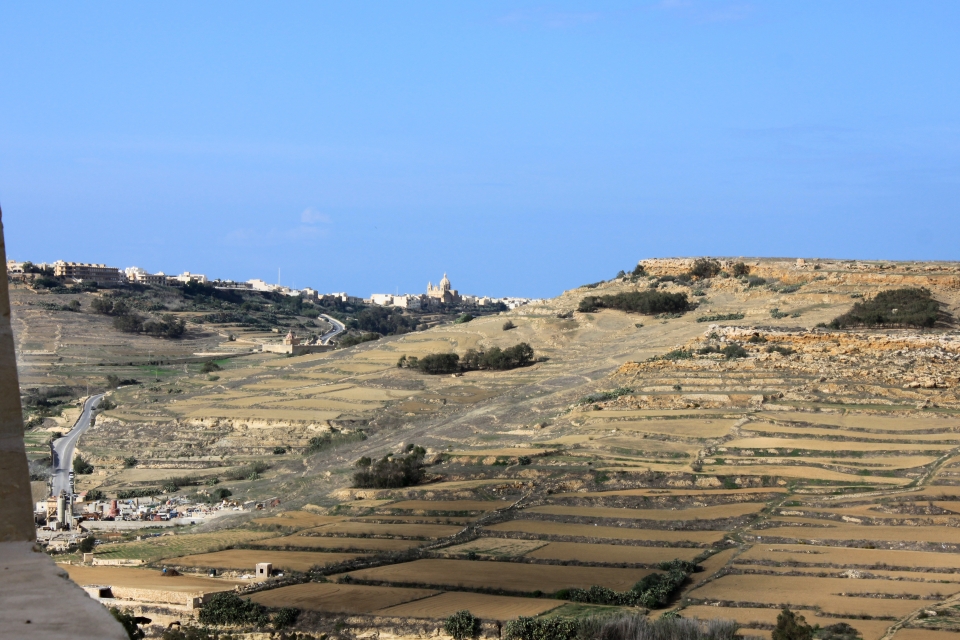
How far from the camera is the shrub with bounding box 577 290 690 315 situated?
6950 centimetres

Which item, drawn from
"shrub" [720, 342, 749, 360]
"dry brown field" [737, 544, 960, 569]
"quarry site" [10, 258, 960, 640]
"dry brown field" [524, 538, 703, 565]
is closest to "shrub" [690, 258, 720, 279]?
"quarry site" [10, 258, 960, 640]

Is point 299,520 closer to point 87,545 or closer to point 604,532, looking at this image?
point 87,545

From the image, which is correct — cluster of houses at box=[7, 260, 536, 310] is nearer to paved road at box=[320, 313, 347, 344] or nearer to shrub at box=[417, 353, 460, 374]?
paved road at box=[320, 313, 347, 344]

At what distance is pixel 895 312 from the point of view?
165ft

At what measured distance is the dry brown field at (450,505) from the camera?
29453 millimetres

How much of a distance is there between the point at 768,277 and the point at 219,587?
5557cm

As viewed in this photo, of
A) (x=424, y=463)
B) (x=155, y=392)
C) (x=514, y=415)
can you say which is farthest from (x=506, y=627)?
(x=155, y=392)

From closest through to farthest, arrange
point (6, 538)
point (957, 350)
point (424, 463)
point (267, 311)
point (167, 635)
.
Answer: point (6, 538), point (167, 635), point (424, 463), point (957, 350), point (267, 311)

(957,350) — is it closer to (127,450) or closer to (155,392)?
(127,450)

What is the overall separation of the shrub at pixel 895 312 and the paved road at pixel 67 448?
34954 mm

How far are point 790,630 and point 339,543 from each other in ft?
43.3

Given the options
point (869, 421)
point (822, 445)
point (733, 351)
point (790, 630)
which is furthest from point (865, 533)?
point (733, 351)

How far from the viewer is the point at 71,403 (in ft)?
206

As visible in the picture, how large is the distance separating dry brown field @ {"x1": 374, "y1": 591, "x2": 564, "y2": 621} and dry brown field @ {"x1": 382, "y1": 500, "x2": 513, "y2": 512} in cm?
904
